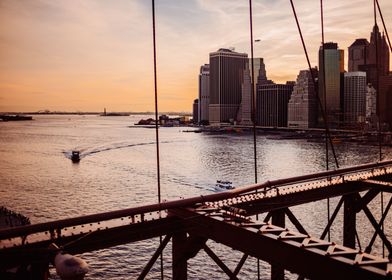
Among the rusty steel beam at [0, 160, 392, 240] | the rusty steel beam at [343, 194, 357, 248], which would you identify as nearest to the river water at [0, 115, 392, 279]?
the rusty steel beam at [343, 194, 357, 248]

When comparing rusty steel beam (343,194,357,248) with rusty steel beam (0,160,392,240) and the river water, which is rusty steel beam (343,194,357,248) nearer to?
rusty steel beam (0,160,392,240)

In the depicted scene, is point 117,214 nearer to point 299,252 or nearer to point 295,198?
point 299,252

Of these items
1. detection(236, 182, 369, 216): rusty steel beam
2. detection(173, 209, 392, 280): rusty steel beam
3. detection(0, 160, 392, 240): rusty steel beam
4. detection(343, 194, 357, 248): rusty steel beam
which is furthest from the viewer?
detection(343, 194, 357, 248): rusty steel beam

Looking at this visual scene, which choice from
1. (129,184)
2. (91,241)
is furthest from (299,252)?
(129,184)

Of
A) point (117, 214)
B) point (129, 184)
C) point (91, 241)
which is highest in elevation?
point (117, 214)

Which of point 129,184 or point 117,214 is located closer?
point 117,214

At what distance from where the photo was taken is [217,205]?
723 cm

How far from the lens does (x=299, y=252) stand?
4.86m

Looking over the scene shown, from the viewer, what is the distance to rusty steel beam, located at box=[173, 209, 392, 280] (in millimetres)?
A: 4418

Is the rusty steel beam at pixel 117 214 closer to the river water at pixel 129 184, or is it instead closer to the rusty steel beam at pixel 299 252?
the rusty steel beam at pixel 299 252

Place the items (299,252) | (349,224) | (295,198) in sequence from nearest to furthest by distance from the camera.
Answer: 1. (299,252)
2. (295,198)
3. (349,224)

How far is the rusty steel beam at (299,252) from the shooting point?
4.42 m

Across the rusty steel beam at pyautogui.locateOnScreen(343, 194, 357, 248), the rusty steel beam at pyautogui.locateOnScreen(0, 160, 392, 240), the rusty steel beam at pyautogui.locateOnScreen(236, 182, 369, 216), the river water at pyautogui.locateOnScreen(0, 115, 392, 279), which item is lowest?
the river water at pyautogui.locateOnScreen(0, 115, 392, 279)

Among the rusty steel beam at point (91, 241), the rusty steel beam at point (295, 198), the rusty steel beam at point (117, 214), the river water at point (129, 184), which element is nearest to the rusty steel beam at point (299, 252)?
the rusty steel beam at point (117, 214)
